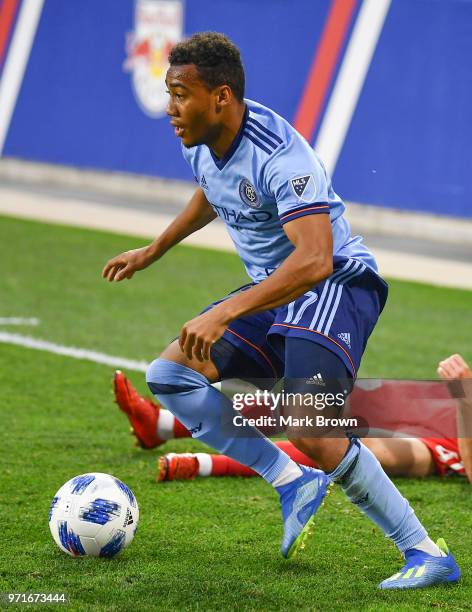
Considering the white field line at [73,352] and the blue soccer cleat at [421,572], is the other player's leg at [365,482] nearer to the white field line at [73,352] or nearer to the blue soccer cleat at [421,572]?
the blue soccer cleat at [421,572]

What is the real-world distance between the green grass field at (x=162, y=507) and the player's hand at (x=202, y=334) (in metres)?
0.84

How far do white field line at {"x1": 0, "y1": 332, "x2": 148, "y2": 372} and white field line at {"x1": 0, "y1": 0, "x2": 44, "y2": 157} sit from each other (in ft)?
35.7

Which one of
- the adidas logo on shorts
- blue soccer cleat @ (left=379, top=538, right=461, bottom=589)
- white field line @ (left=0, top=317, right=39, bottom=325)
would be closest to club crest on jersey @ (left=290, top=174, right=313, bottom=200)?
the adidas logo on shorts

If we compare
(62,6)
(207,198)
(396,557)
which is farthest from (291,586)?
(62,6)

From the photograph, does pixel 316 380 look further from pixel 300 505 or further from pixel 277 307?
pixel 300 505

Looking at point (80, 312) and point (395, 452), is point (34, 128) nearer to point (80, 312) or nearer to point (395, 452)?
point (80, 312)

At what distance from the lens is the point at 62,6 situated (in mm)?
17953

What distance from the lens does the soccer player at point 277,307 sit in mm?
3832

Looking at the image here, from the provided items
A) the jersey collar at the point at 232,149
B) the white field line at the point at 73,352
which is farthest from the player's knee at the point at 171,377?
the white field line at the point at 73,352

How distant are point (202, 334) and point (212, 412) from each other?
2.29 ft

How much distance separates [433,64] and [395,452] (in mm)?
9401

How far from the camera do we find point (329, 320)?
4094 millimetres

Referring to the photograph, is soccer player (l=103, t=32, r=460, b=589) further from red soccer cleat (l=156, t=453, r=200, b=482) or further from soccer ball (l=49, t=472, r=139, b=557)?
red soccer cleat (l=156, t=453, r=200, b=482)

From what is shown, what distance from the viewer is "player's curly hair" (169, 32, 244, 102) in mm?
3947
